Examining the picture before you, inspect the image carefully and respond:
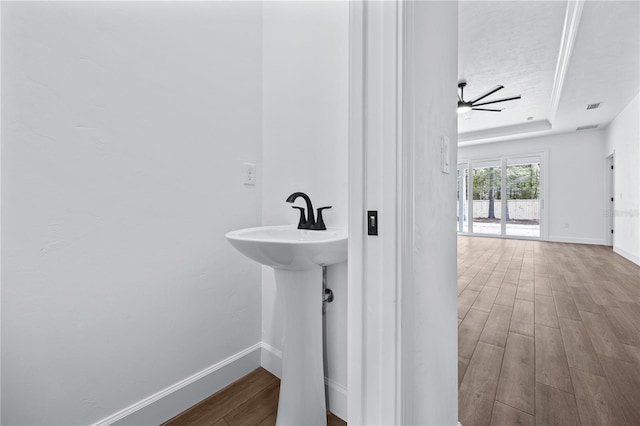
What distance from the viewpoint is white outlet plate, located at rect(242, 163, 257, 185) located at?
58.1 inches

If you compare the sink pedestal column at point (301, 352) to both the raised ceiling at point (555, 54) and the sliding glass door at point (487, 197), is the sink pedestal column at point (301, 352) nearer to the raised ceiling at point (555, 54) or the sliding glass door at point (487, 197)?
the raised ceiling at point (555, 54)

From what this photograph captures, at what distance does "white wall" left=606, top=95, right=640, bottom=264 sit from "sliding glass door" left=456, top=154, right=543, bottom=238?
4.74ft

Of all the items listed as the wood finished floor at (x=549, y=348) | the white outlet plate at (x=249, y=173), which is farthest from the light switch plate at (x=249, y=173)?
the wood finished floor at (x=549, y=348)

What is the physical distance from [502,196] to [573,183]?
1294mm

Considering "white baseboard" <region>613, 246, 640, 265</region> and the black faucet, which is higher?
the black faucet

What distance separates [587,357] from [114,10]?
2.89 metres

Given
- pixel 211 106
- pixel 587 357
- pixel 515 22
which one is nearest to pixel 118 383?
pixel 211 106

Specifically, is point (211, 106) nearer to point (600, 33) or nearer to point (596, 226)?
point (600, 33)

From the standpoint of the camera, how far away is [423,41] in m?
0.70

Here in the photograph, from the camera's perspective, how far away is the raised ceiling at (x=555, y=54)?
2434mm

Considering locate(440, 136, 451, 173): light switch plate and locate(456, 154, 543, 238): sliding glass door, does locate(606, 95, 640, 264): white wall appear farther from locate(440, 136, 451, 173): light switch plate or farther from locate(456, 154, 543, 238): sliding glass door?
locate(440, 136, 451, 173): light switch plate

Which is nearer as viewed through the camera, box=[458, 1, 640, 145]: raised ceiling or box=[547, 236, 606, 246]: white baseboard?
box=[458, 1, 640, 145]: raised ceiling

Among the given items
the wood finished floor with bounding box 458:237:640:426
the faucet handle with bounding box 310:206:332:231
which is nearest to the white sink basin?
the faucet handle with bounding box 310:206:332:231

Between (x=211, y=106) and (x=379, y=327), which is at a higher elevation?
(x=211, y=106)
